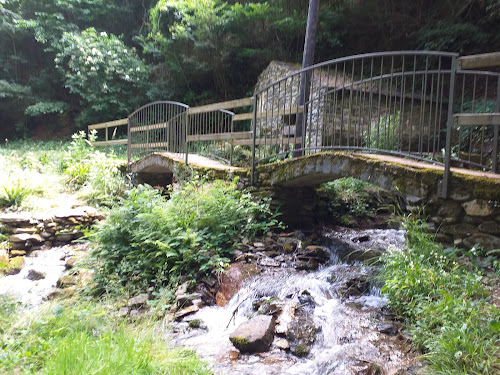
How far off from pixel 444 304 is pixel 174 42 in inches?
525

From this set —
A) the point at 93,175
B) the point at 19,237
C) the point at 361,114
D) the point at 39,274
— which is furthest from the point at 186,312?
the point at 93,175

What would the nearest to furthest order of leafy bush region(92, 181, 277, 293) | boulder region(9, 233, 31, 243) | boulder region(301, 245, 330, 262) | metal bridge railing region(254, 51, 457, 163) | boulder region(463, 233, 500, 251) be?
boulder region(463, 233, 500, 251)
metal bridge railing region(254, 51, 457, 163)
leafy bush region(92, 181, 277, 293)
boulder region(301, 245, 330, 262)
boulder region(9, 233, 31, 243)

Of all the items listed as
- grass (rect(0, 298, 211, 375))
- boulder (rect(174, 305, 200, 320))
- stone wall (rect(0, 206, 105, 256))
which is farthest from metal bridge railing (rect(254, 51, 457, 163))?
stone wall (rect(0, 206, 105, 256))

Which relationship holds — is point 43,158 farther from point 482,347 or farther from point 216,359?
point 482,347

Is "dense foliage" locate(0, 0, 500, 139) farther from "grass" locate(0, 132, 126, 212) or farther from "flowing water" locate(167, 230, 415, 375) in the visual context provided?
"flowing water" locate(167, 230, 415, 375)

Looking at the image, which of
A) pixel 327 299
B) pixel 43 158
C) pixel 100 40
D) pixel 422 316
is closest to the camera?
pixel 422 316

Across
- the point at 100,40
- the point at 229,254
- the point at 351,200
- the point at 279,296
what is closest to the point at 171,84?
the point at 100,40

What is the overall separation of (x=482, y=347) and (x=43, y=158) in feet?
37.9

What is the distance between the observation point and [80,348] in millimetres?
2340

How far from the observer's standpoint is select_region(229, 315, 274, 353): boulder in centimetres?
302

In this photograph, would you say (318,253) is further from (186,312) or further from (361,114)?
(361,114)

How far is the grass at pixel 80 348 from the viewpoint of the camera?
2246 mm

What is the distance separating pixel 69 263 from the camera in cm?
589

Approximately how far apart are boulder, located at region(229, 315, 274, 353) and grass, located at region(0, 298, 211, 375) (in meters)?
0.42
